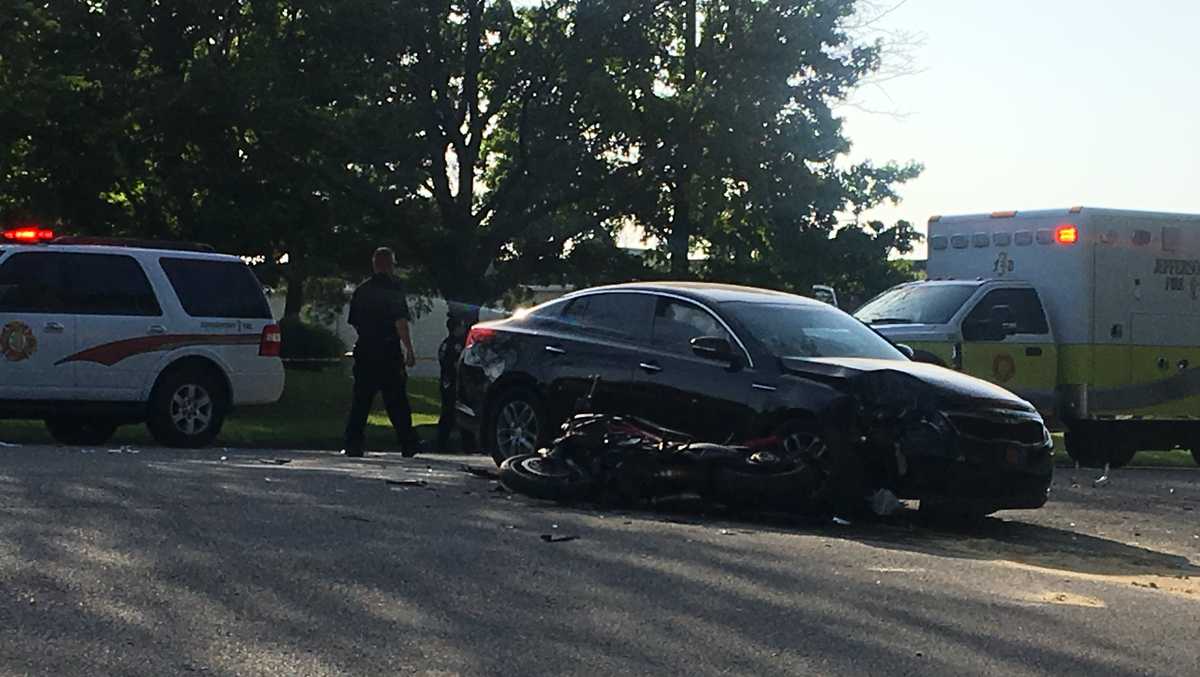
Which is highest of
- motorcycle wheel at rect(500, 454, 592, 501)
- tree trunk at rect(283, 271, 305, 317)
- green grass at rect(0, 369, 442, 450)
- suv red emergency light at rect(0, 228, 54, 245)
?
suv red emergency light at rect(0, 228, 54, 245)

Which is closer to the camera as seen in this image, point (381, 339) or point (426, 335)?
point (381, 339)

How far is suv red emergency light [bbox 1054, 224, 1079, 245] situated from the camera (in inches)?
802

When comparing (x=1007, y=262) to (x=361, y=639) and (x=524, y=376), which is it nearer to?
(x=524, y=376)

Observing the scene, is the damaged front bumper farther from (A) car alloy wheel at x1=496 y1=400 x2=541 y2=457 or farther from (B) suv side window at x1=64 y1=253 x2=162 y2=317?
(B) suv side window at x1=64 y1=253 x2=162 y2=317

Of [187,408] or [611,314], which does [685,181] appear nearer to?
[187,408]

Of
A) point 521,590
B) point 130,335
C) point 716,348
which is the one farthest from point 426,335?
point 521,590

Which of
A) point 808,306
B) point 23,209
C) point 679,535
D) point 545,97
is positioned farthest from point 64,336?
point 545,97

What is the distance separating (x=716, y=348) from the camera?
13.1 meters

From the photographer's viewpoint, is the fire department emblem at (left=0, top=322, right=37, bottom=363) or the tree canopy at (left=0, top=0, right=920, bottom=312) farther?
the tree canopy at (left=0, top=0, right=920, bottom=312)

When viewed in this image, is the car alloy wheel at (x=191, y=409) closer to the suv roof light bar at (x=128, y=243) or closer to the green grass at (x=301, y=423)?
the suv roof light bar at (x=128, y=243)

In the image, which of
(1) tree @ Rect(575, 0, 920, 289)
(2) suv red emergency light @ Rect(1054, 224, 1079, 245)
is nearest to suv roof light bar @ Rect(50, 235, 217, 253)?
(2) suv red emergency light @ Rect(1054, 224, 1079, 245)

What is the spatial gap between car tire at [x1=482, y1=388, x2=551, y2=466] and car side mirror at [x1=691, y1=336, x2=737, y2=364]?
64.0 inches

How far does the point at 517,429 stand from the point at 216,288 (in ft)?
16.5

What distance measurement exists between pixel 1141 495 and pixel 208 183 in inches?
706
